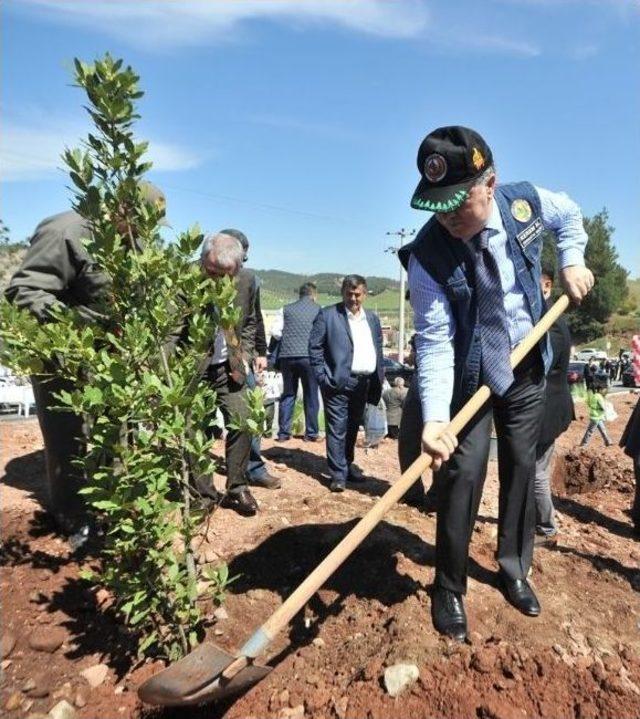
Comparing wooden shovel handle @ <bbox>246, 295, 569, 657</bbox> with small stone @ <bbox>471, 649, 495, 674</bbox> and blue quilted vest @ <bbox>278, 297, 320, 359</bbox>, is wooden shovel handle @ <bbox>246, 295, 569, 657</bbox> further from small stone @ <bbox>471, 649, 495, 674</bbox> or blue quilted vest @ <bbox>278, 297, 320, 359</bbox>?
blue quilted vest @ <bbox>278, 297, 320, 359</bbox>

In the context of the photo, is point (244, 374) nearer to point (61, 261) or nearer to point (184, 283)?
point (61, 261)

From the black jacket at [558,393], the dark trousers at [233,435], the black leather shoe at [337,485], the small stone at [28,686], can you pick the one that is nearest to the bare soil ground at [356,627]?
the small stone at [28,686]

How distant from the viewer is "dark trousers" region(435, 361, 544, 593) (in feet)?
8.61

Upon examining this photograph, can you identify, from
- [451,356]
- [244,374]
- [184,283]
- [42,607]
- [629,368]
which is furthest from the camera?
[629,368]

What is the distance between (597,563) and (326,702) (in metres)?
2.03

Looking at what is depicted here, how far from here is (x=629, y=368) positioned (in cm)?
3048

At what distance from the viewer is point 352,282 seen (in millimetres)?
5242

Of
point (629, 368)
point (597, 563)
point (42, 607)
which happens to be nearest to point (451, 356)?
point (597, 563)

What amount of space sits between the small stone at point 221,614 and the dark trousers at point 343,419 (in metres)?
2.13

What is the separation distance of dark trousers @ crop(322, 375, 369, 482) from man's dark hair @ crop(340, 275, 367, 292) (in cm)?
79

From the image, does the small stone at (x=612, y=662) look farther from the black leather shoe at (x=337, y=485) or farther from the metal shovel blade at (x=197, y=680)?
the black leather shoe at (x=337, y=485)

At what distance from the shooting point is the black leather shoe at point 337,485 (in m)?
4.82

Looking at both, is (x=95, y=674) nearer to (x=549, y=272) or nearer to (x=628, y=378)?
(x=549, y=272)

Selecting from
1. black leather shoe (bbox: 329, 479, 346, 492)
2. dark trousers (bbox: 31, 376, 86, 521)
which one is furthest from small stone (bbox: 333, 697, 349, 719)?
black leather shoe (bbox: 329, 479, 346, 492)
